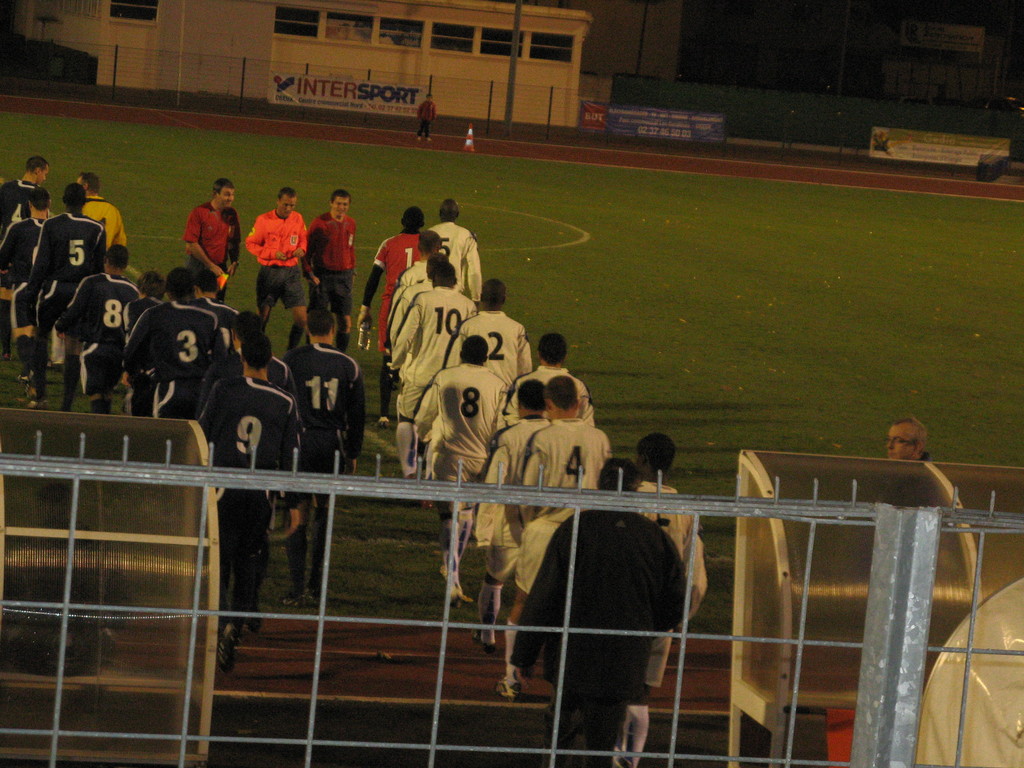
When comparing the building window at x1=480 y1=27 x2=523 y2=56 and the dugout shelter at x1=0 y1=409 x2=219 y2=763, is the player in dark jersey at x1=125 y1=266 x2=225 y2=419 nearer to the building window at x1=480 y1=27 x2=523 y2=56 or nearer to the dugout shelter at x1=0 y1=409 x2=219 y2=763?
the dugout shelter at x1=0 y1=409 x2=219 y2=763

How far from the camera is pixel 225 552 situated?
6.70 meters

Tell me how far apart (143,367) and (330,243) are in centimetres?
476

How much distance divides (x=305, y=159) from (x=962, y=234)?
15600 mm

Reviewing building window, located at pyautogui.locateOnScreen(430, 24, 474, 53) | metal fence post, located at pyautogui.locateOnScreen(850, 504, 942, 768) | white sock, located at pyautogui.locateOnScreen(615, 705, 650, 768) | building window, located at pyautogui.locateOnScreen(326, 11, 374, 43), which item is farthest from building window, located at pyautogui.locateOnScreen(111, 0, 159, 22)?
metal fence post, located at pyautogui.locateOnScreen(850, 504, 942, 768)

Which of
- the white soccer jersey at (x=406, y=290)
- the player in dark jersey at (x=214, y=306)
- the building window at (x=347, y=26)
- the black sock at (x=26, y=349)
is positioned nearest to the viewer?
the player in dark jersey at (x=214, y=306)

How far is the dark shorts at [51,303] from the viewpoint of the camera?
35.5ft

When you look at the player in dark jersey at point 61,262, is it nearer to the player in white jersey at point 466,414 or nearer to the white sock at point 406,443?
the white sock at point 406,443

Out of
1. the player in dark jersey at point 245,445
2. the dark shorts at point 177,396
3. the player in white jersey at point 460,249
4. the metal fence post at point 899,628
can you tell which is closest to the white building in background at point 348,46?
the player in white jersey at point 460,249

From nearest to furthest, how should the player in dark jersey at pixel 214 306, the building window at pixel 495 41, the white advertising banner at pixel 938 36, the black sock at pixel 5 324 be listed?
1. the player in dark jersey at pixel 214 306
2. the black sock at pixel 5 324
3. the building window at pixel 495 41
4. the white advertising banner at pixel 938 36

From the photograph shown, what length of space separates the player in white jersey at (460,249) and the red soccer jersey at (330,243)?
58.4 inches

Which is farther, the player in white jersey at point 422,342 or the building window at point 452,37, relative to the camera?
the building window at point 452,37

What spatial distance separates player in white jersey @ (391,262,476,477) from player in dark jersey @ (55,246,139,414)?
1.96 m

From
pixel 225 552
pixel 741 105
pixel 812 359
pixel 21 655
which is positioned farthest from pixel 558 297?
pixel 741 105

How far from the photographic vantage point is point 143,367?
337 inches
